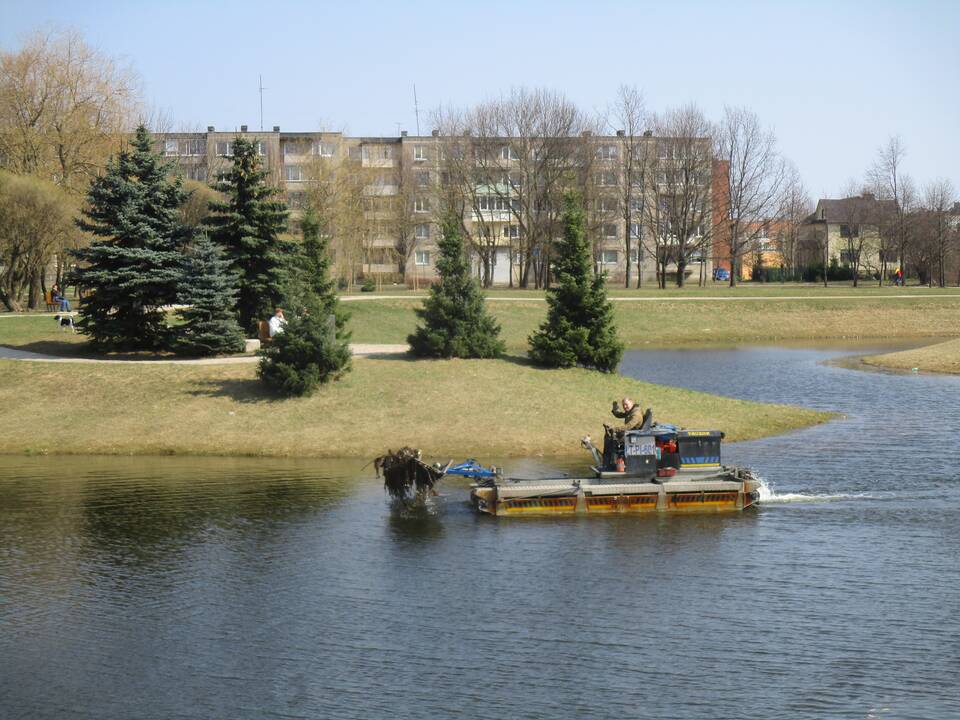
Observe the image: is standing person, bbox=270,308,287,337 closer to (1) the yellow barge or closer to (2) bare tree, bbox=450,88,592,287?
(1) the yellow barge

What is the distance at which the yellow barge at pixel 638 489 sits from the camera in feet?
Answer: 87.0

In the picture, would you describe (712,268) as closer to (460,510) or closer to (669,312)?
(669,312)

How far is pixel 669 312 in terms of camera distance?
83.1 metres

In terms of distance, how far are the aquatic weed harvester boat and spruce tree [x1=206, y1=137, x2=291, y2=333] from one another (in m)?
21.4

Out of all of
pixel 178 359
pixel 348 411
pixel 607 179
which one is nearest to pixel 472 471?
pixel 348 411

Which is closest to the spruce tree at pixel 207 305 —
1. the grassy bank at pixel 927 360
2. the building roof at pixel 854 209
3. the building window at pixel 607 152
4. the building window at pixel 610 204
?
the grassy bank at pixel 927 360

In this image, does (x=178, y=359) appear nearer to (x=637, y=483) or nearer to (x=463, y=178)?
(x=637, y=483)

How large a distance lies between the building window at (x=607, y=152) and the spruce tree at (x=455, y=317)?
68409mm

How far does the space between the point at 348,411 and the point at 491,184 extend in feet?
219

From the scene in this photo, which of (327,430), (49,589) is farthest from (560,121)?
(49,589)

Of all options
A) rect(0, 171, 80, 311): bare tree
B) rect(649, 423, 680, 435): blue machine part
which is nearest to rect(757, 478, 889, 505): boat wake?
rect(649, 423, 680, 435): blue machine part

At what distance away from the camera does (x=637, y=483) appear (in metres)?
27.0

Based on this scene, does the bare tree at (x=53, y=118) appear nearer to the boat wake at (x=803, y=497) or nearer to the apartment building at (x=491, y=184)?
the apartment building at (x=491, y=184)

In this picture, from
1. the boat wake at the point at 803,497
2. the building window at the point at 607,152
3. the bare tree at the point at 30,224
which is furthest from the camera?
the building window at the point at 607,152
